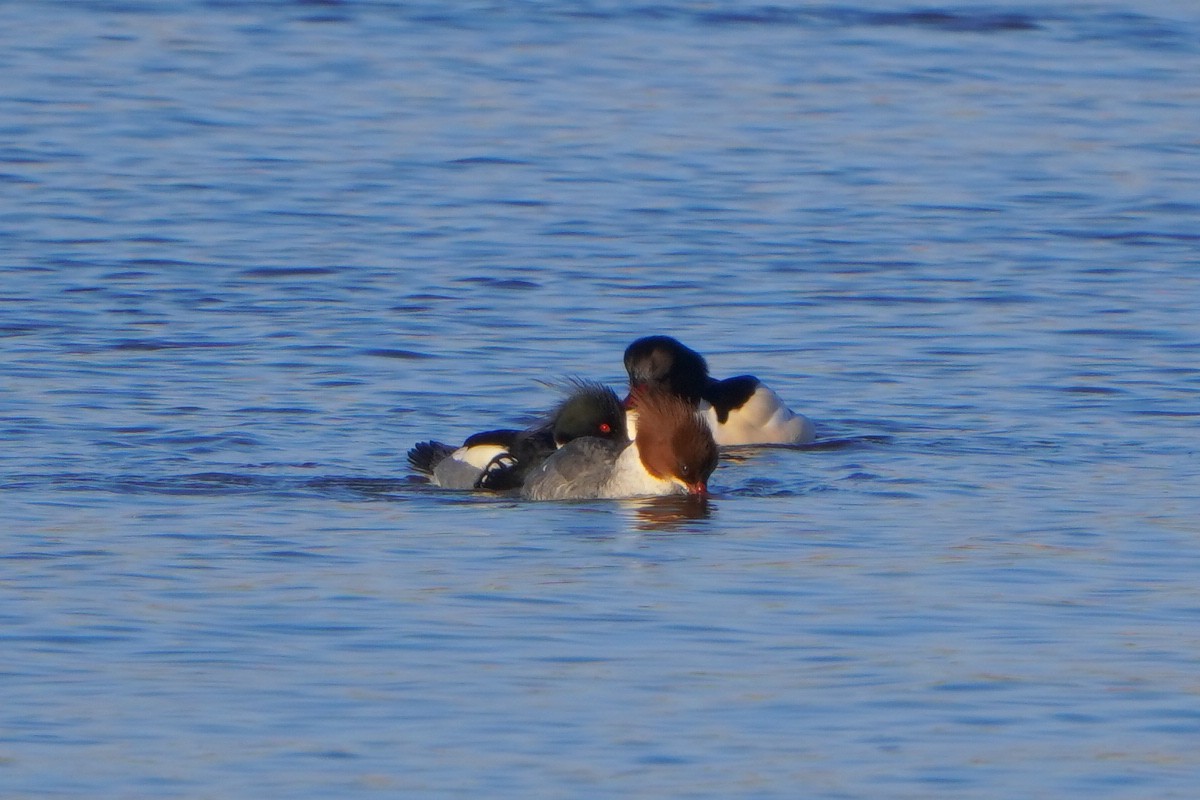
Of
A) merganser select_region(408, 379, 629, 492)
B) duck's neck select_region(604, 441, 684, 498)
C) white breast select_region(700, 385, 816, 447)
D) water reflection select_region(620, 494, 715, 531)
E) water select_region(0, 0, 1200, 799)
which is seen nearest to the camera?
water select_region(0, 0, 1200, 799)

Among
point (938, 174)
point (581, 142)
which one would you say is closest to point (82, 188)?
point (581, 142)

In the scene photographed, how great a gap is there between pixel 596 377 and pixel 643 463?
2.20 meters

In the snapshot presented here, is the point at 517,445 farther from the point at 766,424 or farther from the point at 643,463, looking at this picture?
Result: the point at 766,424

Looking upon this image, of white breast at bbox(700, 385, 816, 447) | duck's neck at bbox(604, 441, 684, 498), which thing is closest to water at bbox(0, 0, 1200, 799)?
white breast at bbox(700, 385, 816, 447)

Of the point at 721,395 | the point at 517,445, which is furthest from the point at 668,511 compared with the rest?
the point at 721,395

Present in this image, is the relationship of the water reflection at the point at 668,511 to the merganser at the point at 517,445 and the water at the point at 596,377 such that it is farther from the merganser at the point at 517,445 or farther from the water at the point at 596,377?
the merganser at the point at 517,445

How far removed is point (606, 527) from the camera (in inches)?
420

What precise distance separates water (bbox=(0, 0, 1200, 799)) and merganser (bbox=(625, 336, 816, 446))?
0.70 feet

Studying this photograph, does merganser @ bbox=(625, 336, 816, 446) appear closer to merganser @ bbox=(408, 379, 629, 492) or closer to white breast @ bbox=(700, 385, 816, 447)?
white breast @ bbox=(700, 385, 816, 447)

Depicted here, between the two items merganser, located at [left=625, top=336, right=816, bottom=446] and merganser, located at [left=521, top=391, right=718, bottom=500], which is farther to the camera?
merganser, located at [left=625, top=336, right=816, bottom=446]

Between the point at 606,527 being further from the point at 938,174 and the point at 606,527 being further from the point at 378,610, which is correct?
the point at 938,174

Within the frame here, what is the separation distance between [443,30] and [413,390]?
1543cm

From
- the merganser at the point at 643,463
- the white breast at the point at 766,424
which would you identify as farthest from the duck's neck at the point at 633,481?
the white breast at the point at 766,424

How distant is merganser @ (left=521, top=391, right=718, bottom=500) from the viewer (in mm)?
11398
